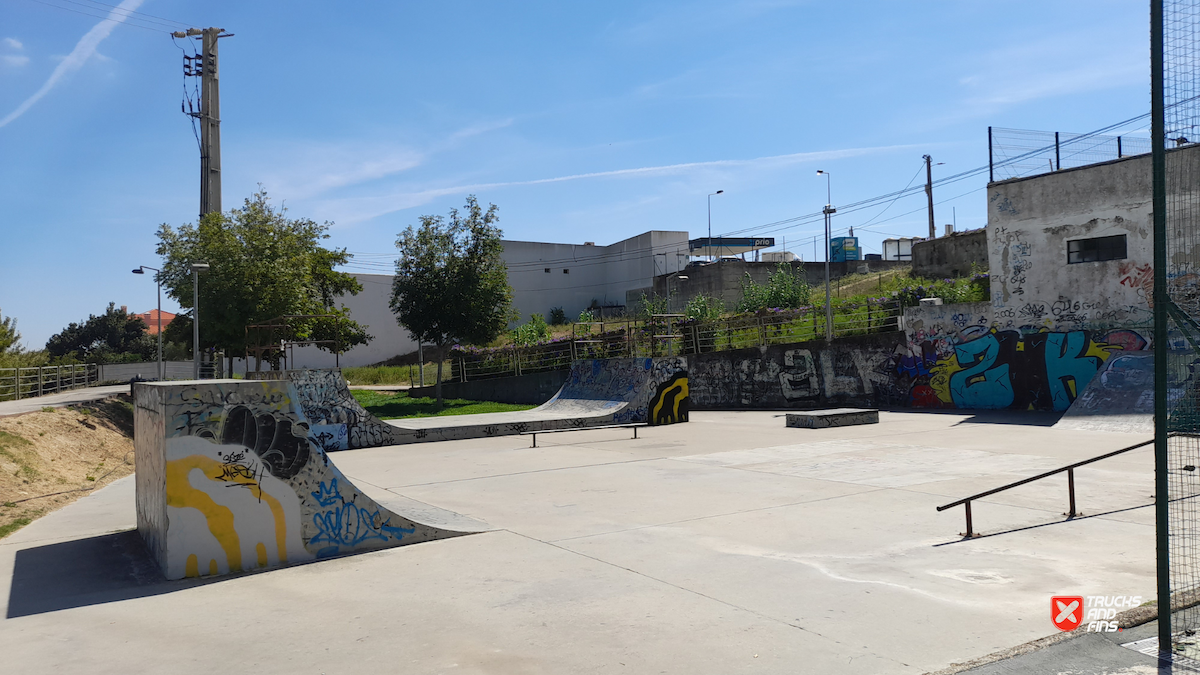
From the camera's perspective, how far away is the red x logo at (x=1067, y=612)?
475 centimetres

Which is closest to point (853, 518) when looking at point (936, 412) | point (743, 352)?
point (936, 412)

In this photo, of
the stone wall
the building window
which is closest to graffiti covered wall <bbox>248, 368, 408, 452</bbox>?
the building window

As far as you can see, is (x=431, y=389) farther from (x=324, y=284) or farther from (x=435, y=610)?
(x=435, y=610)

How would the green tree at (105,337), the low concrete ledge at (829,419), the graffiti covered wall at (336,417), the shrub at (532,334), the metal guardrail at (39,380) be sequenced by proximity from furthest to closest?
the green tree at (105,337), the shrub at (532,334), the metal guardrail at (39,380), the low concrete ledge at (829,419), the graffiti covered wall at (336,417)

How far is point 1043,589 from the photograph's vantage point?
546 centimetres

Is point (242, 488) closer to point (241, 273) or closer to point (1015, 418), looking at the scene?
point (1015, 418)

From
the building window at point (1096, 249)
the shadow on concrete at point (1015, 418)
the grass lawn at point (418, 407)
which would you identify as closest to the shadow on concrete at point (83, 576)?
the shadow on concrete at point (1015, 418)

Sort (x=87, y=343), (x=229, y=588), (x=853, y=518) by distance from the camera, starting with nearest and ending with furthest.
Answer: (x=229, y=588), (x=853, y=518), (x=87, y=343)

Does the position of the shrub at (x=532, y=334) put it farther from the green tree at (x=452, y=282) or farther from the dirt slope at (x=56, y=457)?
the dirt slope at (x=56, y=457)

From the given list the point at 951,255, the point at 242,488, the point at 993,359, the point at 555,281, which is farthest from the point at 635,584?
the point at 555,281

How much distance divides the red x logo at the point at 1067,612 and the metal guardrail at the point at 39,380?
88.6 feet

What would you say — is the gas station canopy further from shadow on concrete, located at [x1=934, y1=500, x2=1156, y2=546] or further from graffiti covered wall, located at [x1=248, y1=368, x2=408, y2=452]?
shadow on concrete, located at [x1=934, y1=500, x2=1156, y2=546]

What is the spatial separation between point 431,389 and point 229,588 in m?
29.8

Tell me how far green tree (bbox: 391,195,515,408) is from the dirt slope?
31.7 feet
